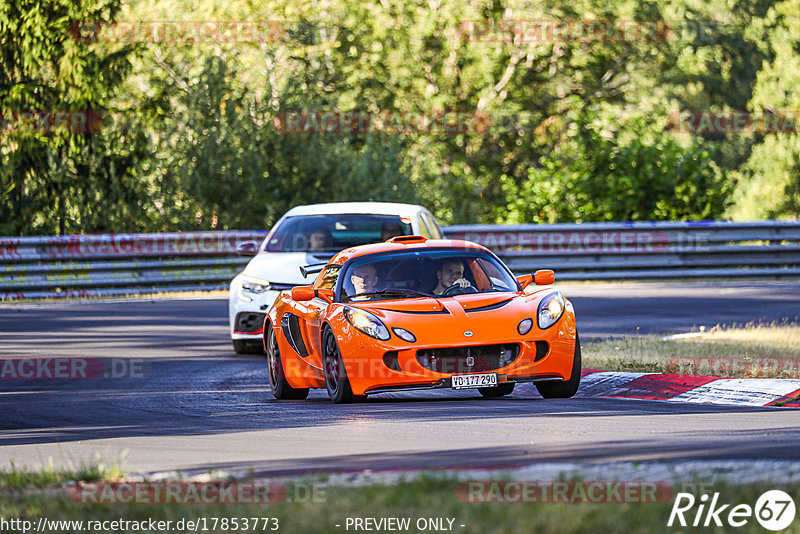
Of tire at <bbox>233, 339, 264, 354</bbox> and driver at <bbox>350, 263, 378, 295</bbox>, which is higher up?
driver at <bbox>350, 263, 378, 295</bbox>

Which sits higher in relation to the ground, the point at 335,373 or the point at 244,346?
the point at 335,373

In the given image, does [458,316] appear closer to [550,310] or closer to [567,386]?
[550,310]

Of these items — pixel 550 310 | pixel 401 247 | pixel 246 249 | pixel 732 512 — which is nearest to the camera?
pixel 732 512

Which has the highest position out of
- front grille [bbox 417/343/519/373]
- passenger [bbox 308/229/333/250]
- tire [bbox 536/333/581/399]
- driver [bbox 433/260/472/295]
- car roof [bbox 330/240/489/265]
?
car roof [bbox 330/240/489/265]

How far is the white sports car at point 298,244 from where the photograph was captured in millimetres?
16234

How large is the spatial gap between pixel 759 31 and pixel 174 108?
37111 mm

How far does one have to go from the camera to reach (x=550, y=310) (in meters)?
11.6

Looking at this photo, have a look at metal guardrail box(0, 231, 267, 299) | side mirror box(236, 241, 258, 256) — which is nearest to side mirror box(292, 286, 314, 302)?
side mirror box(236, 241, 258, 256)

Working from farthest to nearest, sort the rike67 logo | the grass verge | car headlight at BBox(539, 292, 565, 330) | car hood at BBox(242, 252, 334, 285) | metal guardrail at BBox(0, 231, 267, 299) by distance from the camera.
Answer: metal guardrail at BBox(0, 231, 267, 299) < car hood at BBox(242, 252, 334, 285) < the grass verge < car headlight at BBox(539, 292, 565, 330) < the rike67 logo

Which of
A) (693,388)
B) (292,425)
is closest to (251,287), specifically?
(693,388)

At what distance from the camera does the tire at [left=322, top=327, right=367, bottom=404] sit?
1145 centimetres

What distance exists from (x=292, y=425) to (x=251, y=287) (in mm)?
6317

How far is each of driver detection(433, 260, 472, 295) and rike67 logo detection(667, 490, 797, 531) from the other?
606 cm

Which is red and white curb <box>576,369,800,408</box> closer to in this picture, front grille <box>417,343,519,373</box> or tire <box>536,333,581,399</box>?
tire <box>536,333,581,399</box>
